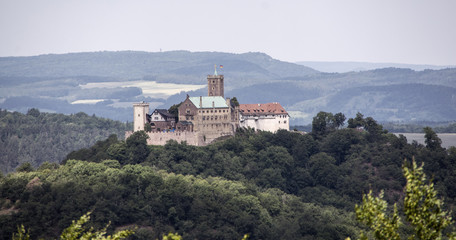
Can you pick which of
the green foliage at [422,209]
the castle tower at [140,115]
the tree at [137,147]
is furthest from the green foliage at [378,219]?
the tree at [137,147]

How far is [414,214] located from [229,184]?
87.2 metres

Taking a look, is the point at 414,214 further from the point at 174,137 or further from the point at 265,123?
the point at 265,123

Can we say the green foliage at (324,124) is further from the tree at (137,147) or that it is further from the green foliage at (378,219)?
the green foliage at (378,219)

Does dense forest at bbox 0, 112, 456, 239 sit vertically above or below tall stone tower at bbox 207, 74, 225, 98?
below

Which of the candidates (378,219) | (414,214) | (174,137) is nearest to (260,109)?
(174,137)

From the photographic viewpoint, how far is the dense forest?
111m

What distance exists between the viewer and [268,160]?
440 ft

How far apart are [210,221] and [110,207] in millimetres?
13468

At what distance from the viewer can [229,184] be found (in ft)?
401

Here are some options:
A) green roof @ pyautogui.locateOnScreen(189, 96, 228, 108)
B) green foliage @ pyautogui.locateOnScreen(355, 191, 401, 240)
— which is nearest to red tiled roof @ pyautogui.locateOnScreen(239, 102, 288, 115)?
green roof @ pyautogui.locateOnScreen(189, 96, 228, 108)

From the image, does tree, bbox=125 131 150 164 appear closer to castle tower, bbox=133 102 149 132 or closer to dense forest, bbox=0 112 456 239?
dense forest, bbox=0 112 456 239

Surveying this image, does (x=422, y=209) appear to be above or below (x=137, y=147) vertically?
above

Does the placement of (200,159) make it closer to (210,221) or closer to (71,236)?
(210,221)

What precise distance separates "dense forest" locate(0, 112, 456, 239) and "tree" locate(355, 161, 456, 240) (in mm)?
Result: 71318
